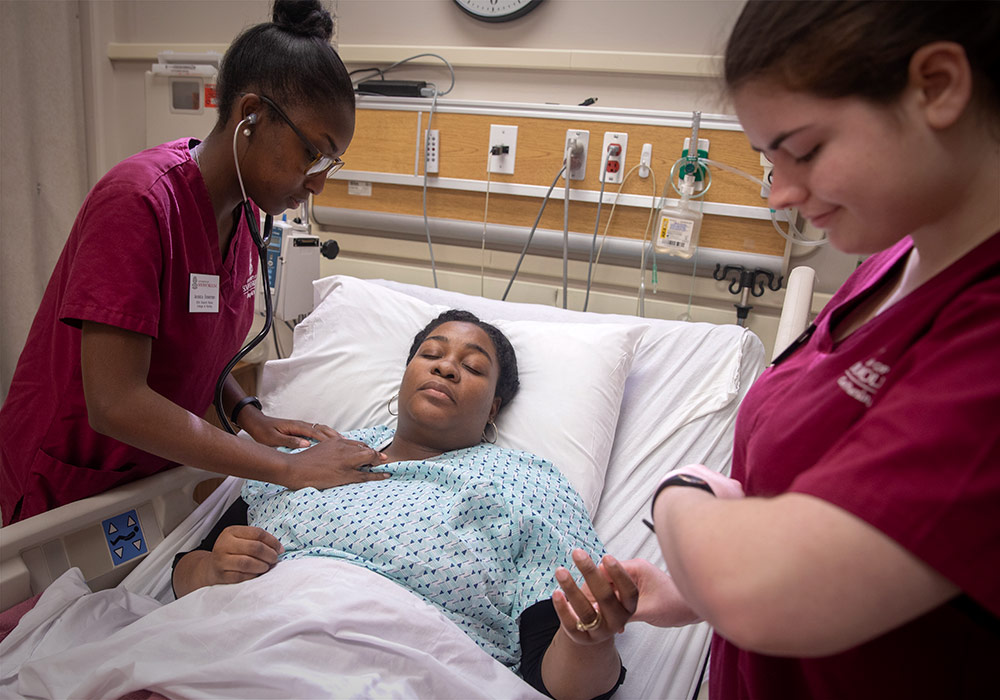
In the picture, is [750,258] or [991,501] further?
[750,258]

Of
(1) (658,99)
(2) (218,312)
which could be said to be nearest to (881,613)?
(2) (218,312)

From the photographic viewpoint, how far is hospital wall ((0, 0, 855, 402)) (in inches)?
85.5

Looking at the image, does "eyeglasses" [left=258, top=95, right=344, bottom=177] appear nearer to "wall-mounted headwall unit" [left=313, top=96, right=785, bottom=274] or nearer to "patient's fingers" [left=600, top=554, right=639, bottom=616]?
"patient's fingers" [left=600, top=554, right=639, bottom=616]

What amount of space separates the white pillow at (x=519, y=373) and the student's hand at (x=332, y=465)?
40cm

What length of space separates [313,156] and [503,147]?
3.74ft

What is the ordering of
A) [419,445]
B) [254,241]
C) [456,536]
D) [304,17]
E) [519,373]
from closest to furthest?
[456,536], [304,17], [254,241], [419,445], [519,373]

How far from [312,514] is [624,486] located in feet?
2.64

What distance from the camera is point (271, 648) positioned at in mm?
951

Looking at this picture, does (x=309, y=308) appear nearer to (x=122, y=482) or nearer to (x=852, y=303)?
(x=122, y=482)

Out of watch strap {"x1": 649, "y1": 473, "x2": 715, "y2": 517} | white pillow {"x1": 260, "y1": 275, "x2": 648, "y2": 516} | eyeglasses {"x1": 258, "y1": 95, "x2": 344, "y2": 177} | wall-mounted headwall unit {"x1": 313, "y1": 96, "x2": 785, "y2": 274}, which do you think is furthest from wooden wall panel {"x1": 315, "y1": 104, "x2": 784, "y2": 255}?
watch strap {"x1": 649, "y1": 473, "x2": 715, "y2": 517}

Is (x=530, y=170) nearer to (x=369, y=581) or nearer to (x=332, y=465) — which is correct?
(x=332, y=465)

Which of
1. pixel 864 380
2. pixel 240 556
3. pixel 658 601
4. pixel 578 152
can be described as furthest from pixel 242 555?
pixel 578 152

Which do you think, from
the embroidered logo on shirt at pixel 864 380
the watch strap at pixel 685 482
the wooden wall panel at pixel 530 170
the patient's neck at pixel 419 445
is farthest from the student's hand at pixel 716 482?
the wooden wall panel at pixel 530 170

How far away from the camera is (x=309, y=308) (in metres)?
2.34
